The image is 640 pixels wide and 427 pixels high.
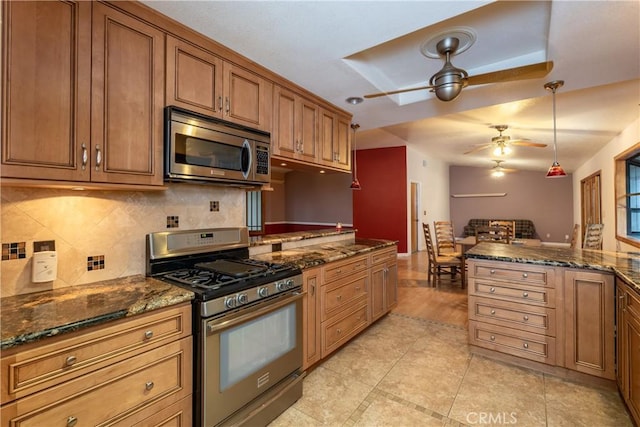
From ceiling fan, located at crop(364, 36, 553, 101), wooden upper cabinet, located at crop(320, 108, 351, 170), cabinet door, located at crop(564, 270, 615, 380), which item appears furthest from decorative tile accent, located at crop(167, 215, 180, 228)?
cabinet door, located at crop(564, 270, 615, 380)

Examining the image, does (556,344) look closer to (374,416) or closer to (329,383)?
(374,416)

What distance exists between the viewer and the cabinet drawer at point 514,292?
224cm

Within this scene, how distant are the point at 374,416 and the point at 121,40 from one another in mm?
2609

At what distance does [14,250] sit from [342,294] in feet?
6.83

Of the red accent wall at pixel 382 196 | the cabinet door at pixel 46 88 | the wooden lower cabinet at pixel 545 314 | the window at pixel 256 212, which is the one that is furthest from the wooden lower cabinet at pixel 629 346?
the window at pixel 256 212

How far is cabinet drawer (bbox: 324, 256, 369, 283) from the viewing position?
2.35 meters

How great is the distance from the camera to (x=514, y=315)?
236 centimetres

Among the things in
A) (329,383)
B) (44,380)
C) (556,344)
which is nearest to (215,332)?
(44,380)

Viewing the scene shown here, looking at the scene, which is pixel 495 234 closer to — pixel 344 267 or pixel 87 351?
pixel 344 267

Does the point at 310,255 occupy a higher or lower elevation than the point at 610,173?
lower

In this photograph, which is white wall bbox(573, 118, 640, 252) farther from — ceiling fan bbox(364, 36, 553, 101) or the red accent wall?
the red accent wall

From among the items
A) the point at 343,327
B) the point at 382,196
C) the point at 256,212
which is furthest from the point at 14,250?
the point at 256,212

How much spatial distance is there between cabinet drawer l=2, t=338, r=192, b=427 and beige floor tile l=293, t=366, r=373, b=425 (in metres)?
0.84

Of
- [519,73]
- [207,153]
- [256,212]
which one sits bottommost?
[256,212]
